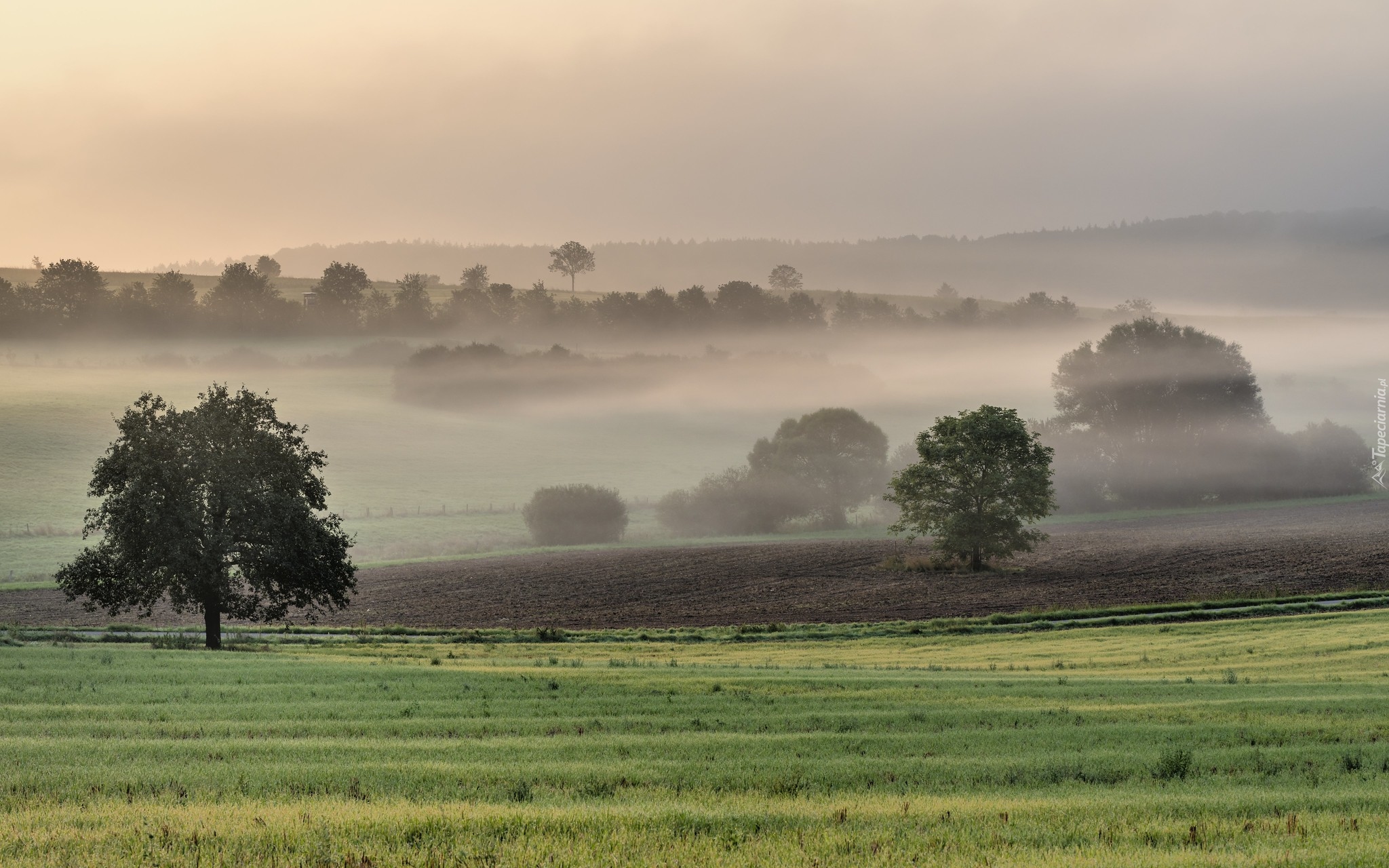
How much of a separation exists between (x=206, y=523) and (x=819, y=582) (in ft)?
131

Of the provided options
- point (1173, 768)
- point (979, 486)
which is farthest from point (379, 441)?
point (1173, 768)

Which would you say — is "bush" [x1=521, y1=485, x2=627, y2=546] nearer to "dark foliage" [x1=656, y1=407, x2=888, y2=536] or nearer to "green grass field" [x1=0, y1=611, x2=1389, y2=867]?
"dark foliage" [x1=656, y1=407, x2=888, y2=536]

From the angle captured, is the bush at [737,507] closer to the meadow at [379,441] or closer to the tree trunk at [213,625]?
the meadow at [379,441]

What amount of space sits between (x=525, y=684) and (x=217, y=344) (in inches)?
7134

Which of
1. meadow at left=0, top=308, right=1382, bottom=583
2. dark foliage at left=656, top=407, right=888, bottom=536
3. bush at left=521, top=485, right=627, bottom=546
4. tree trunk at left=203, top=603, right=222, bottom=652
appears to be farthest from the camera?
dark foliage at left=656, top=407, right=888, bottom=536

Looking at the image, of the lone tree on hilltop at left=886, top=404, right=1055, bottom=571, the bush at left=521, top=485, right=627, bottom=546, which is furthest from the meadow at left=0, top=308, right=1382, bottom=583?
the lone tree on hilltop at left=886, top=404, right=1055, bottom=571

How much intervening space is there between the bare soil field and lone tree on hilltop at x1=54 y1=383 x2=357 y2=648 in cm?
1180

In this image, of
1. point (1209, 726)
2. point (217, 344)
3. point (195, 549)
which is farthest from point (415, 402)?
point (1209, 726)

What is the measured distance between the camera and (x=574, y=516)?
117 meters

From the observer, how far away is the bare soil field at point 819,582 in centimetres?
5759

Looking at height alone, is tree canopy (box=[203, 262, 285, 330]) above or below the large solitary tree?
above

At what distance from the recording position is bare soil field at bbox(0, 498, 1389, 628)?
189 feet

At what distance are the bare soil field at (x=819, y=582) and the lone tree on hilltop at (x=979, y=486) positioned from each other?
2.67 meters

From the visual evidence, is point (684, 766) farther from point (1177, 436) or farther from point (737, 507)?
point (1177, 436)
